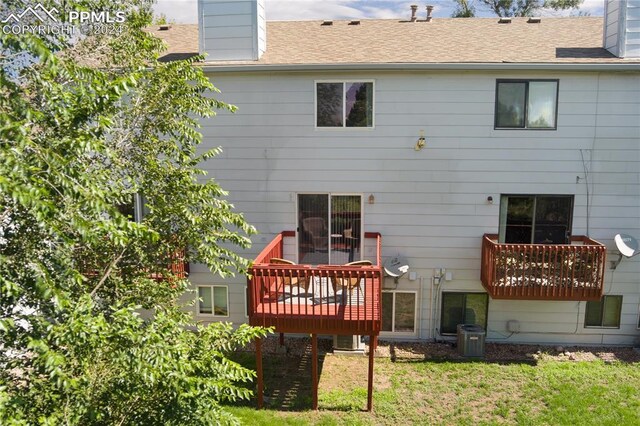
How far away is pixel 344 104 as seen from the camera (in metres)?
9.85

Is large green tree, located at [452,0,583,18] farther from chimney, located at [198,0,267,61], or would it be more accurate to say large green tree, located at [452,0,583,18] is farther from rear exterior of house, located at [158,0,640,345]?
chimney, located at [198,0,267,61]

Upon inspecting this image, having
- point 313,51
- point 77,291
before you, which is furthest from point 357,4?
point 77,291

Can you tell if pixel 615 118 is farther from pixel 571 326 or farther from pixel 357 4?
pixel 357 4

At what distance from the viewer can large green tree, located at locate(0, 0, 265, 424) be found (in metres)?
3.32

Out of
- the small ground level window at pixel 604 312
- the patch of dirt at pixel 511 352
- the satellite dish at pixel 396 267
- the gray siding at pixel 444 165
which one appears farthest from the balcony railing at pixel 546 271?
the satellite dish at pixel 396 267

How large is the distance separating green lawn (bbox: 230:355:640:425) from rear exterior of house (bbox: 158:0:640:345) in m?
1.40

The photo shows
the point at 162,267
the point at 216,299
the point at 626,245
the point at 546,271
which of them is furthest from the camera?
the point at 216,299

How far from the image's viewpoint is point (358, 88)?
9797 millimetres

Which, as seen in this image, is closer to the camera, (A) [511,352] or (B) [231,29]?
(A) [511,352]

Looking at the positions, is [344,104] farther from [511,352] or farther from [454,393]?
[511,352]

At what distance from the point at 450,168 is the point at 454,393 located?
4588mm

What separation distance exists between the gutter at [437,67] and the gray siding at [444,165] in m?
0.26

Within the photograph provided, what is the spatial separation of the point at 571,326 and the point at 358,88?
719cm

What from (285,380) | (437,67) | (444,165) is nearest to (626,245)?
(444,165)
